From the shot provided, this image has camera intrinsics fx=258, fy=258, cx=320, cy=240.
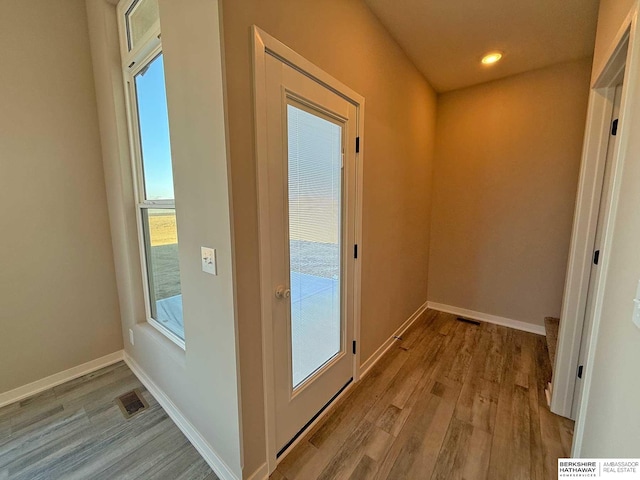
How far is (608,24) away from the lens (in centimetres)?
135

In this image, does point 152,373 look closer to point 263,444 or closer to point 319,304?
point 263,444

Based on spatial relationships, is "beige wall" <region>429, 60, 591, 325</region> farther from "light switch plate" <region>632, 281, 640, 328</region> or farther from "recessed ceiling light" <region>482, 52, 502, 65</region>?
"light switch plate" <region>632, 281, 640, 328</region>

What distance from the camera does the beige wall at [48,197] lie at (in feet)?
5.81

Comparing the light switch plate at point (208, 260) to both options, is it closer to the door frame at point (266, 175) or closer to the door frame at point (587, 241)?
the door frame at point (266, 175)

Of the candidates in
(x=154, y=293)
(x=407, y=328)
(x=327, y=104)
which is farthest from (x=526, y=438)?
(x=154, y=293)

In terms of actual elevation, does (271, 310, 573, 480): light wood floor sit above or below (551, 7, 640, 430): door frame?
below

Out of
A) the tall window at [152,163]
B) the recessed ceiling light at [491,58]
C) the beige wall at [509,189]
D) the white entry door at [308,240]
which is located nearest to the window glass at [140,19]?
the tall window at [152,163]

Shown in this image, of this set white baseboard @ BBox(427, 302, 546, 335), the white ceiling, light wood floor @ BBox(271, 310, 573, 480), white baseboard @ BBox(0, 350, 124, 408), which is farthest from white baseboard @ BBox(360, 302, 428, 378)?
the white ceiling

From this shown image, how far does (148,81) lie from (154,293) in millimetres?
1516

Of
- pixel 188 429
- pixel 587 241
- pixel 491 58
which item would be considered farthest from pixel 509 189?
pixel 188 429

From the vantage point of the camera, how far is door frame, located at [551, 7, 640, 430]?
3.82 ft

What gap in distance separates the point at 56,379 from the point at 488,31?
4379 mm

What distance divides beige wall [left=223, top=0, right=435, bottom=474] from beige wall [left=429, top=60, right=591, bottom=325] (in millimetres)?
308

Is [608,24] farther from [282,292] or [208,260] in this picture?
[208,260]
